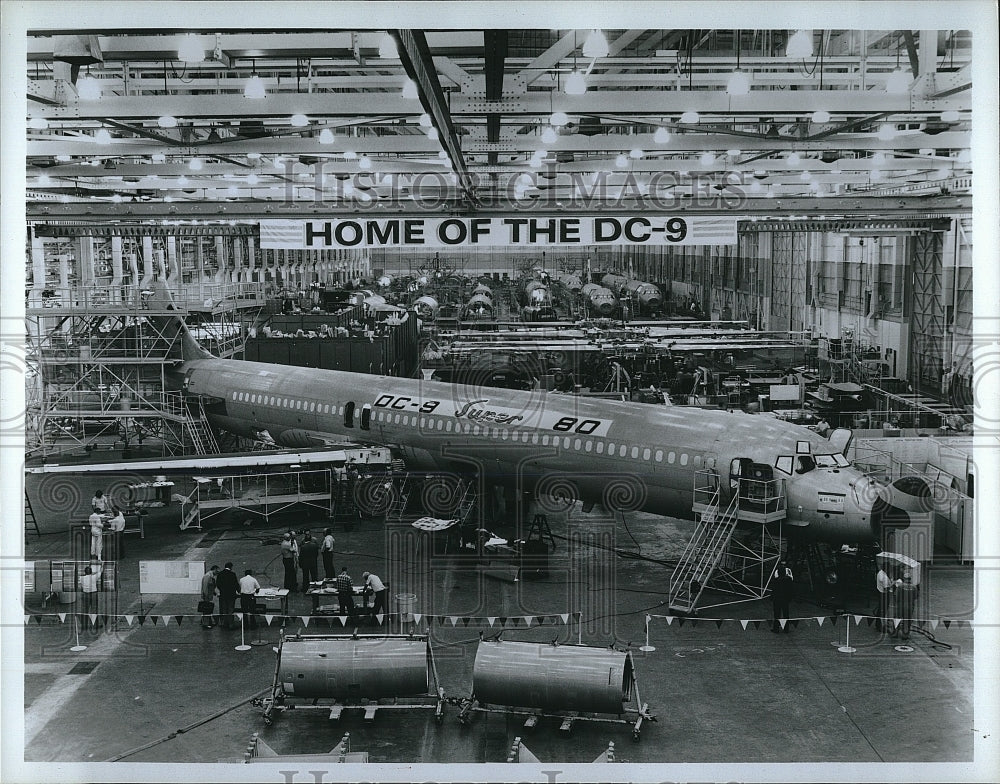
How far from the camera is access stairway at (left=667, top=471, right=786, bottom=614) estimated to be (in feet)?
67.7

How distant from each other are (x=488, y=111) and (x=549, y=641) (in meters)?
9.14

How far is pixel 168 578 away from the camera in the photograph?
66.4 ft

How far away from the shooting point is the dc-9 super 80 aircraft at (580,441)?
2097cm

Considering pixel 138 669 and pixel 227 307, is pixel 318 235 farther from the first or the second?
pixel 227 307

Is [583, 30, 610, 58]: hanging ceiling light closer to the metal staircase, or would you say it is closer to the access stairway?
the access stairway

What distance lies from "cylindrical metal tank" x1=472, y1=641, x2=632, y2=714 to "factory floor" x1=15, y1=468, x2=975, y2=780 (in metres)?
0.43

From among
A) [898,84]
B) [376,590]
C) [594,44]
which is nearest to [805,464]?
[898,84]

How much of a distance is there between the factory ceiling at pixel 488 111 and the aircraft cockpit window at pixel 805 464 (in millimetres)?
6430

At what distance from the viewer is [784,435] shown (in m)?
21.7

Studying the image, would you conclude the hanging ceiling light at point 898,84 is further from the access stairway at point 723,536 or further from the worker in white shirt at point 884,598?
the worker in white shirt at point 884,598

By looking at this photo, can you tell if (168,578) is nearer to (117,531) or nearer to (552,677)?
(117,531)

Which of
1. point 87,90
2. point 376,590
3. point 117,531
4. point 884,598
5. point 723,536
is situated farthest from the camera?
point 117,531

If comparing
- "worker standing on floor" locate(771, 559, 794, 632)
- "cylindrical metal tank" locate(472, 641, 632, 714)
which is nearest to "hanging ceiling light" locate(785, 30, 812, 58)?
"cylindrical metal tank" locate(472, 641, 632, 714)

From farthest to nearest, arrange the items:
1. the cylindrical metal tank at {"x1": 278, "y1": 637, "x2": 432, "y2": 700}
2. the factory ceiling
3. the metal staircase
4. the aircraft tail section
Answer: the aircraft tail section < the metal staircase < the factory ceiling < the cylindrical metal tank at {"x1": 278, "y1": 637, "x2": 432, "y2": 700}
